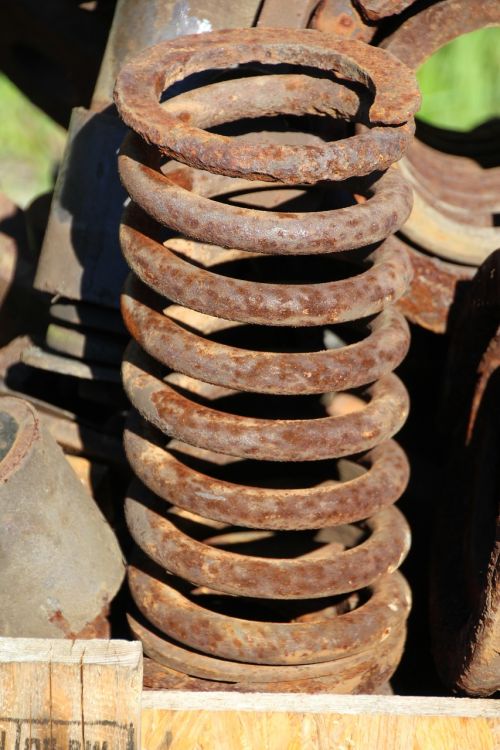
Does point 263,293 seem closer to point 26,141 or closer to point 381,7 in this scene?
point 381,7

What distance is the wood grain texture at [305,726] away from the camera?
179cm

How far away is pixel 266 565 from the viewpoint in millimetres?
1937

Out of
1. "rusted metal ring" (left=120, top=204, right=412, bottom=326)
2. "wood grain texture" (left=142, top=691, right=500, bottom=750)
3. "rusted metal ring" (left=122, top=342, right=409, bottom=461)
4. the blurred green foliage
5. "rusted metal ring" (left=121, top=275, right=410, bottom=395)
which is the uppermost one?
the blurred green foliage

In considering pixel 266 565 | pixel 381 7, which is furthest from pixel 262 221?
pixel 381 7

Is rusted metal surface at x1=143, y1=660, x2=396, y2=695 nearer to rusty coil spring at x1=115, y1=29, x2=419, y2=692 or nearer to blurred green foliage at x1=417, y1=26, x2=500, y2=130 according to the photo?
rusty coil spring at x1=115, y1=29, x2=419, y2=692

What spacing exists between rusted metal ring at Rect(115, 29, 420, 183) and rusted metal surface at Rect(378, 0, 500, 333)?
1.72 feet

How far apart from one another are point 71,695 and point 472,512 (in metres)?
1.16

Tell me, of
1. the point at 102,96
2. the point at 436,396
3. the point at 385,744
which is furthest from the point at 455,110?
the point at 385,744

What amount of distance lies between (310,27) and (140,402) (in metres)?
1.17

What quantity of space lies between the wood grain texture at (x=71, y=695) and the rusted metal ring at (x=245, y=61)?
88 cm

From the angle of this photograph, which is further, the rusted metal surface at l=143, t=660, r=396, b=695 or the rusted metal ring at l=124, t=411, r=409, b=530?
the rusted metal surface at l=143, t=660, r=396, b=695

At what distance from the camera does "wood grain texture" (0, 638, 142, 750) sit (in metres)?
1.65

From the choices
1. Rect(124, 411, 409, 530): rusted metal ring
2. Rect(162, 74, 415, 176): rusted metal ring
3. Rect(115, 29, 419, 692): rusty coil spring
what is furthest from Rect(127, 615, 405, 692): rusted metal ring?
Rect(162, 74, 415, 176): rusted metal ring

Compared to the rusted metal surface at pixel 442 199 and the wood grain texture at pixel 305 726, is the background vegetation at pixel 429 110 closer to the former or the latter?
the rusted metal surface at pixel 442 199
